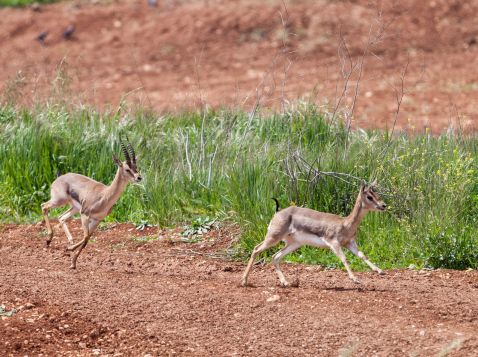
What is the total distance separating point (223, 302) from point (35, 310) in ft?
4.99

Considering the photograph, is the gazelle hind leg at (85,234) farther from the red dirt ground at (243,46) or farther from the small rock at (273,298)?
the red dirt ground at (243,46)

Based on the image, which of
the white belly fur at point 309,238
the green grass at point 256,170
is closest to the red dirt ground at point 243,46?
the green grass at point 256,170

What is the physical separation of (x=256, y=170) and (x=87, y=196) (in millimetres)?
1762

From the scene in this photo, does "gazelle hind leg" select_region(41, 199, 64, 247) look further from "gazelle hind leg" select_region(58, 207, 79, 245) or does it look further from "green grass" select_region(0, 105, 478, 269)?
"green grass" select_region(0, 105, 478, 269)

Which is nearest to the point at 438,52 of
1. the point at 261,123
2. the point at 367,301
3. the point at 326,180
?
the point at 261,123

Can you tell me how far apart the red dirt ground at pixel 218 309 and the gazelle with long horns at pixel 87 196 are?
0.35 m

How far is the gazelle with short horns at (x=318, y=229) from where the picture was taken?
32.4 ft

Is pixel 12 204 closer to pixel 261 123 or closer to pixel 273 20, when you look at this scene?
pixel 261 123

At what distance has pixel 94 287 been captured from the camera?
1001cm

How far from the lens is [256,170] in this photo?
11852 mm

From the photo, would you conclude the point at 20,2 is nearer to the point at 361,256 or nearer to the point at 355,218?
the point at 355,218

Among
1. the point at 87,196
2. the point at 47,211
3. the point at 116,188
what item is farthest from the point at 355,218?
the point at 47,211

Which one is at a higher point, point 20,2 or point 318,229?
point 318,229

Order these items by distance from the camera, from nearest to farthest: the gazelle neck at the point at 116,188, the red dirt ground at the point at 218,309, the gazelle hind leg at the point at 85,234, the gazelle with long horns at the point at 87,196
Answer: the red dirt ground at the point at 218,309, the gazelle hind leg at the point at 85,234, the gazelle with long horns at the point at 87,196, the gazelle neck at the point at 116,188
